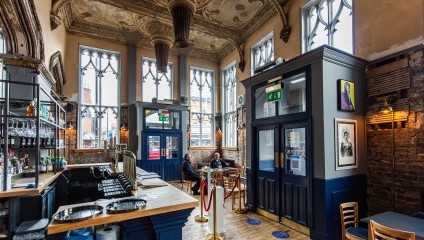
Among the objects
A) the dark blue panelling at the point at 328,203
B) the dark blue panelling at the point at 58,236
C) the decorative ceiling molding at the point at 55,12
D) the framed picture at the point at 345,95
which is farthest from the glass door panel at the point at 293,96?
the decorative ceiling molding at the point at 55,12

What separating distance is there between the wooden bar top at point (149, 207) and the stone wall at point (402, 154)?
139 inches

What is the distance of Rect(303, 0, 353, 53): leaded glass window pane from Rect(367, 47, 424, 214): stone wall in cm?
161

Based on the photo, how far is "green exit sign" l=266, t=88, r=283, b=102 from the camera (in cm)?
473

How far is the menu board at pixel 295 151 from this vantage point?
438cm

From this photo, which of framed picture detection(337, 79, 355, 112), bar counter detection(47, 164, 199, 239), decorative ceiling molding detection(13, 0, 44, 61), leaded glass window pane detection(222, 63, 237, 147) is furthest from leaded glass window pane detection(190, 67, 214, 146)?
bar counter detection(47, 164, 199, 239)

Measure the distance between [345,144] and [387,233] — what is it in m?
1.96

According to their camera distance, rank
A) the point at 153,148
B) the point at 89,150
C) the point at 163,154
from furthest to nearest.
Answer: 1. the point at 163,154
2. the point at 153,148
3. the point at 89,150

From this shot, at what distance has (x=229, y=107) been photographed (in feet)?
36.5

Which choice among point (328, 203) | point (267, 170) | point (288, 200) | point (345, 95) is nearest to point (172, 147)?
point (267, 170)

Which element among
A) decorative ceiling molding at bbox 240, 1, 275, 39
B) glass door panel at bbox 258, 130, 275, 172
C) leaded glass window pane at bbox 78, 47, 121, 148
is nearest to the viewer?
glass door panel at bbox 258, 130, 275, 172

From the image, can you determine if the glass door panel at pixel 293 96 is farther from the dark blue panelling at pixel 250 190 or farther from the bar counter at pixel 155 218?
the bar counter at pixel 155 218

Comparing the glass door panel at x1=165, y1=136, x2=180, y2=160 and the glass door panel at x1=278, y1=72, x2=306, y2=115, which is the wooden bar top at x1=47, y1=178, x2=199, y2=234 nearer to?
the glass door panel at x1=278, y1=72, x2=306, y2=115

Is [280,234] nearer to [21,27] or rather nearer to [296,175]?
[296,175]

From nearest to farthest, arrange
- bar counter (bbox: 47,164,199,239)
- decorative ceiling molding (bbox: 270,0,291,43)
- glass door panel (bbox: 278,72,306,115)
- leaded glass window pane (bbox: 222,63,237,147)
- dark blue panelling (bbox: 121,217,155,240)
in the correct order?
bar counter (bbox: 47,164,199,239) < dark blue panelling (bbox: 121,217,155,240) < glass door panel (bbox: 278,72,306,115) < decorative ceiling molding (bbox: 270,0,291,43) < leaded glass window pane (bbox: 222,63,237,147)
